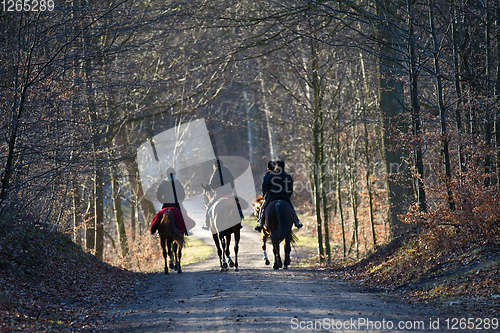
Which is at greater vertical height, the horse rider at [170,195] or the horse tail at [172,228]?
the horse rider at [170,195]

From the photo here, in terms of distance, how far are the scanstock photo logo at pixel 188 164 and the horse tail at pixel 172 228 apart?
8418 millimetres

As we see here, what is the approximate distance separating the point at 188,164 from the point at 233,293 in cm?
3491

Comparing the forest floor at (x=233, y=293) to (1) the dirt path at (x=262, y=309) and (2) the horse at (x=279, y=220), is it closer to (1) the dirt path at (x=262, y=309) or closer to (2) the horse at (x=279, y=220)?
(1) the dirt path at (x=262, y=309)

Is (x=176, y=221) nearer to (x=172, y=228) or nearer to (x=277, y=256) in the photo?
(x=172, y=228)

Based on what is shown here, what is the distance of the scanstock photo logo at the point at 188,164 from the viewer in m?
28.0

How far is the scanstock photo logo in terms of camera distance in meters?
28.0

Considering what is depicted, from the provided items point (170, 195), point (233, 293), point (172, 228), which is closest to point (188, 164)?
point (170, 195)

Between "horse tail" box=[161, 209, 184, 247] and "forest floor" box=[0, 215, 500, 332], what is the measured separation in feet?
4.12

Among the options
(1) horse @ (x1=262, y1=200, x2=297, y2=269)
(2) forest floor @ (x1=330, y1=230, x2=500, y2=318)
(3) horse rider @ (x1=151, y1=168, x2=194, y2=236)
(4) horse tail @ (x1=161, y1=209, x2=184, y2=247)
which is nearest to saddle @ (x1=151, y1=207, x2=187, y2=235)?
(4) horse tail @ (x1=161, y1=209, x2=184, y2=247)

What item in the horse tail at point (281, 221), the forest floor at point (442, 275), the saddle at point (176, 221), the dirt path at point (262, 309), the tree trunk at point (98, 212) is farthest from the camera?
the tree trunk at point (98, 212)

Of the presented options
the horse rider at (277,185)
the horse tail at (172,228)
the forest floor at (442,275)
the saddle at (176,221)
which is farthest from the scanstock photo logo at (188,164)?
the forest floor at (442,275)

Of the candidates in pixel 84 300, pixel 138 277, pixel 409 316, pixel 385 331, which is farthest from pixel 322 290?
pixel 138 277

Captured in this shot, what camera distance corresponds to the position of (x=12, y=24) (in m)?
11.1

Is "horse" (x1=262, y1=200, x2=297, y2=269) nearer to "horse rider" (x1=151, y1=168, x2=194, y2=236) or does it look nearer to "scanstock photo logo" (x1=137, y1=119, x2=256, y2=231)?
"horse rider" (x1=151, y1=168, x2=194, y2=236)
